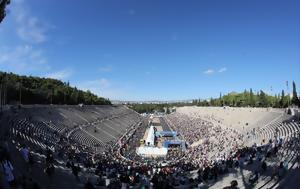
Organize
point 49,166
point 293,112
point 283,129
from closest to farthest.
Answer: point 49,166 < point 283,129 < point 293,112

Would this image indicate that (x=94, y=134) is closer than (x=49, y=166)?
No

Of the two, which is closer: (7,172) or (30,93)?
(7,172)

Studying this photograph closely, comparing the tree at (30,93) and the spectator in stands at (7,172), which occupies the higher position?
the tree at (30,93)

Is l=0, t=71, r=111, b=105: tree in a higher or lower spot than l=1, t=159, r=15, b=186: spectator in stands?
higher

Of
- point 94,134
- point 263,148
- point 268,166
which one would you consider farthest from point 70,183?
point 94,134

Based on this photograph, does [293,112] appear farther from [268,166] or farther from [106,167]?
[106,167]

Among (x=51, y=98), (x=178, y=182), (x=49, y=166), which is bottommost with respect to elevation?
(x=178, y=182)

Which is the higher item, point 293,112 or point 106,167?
point 293,112

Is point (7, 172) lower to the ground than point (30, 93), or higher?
lower

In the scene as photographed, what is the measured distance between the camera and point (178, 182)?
984 inches

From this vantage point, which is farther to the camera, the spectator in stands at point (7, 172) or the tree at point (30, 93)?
the tree at point (30, 93)

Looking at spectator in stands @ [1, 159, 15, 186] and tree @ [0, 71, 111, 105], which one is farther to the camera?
tree @ [0, 71, 111, 105]

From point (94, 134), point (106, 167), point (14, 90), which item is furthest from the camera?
point (14, 90)

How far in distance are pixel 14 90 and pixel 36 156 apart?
49.9 metres
